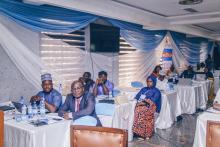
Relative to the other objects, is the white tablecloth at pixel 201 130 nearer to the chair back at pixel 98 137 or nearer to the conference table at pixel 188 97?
the chair back at pixel 98 137

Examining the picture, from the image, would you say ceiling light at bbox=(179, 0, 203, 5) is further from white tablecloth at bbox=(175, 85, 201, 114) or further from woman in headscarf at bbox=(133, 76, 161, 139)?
white tablecloth at bbox=(175, 85, 201, 114)

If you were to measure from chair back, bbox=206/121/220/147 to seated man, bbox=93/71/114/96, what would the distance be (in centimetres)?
286

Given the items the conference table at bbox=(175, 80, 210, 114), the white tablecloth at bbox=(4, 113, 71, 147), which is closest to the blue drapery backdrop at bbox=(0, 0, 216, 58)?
the conference table at bbox=(175, 80, 210, 114)

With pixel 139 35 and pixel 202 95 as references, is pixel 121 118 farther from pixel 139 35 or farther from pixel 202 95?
pixel 202 95

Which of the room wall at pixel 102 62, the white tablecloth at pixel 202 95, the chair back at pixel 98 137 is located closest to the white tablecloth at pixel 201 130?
the chair back at pixel 98 137

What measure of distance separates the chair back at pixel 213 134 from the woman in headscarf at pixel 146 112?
238cm

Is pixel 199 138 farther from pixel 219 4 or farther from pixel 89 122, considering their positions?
pixel 219 4

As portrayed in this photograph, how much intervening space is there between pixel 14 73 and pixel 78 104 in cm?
120

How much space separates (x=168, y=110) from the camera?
5250 mm

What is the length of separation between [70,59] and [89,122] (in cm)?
187

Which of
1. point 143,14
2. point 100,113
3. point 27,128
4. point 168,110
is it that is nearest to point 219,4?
point 143,14

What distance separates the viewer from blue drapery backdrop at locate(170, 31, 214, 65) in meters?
8.92

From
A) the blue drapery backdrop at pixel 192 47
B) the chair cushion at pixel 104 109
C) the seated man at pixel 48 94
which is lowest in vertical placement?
the chair cushion at pixel 104 109

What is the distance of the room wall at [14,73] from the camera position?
382 cm
